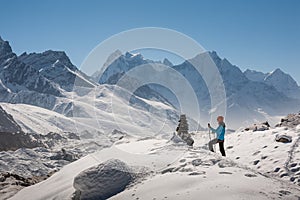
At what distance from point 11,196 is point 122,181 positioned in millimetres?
8289

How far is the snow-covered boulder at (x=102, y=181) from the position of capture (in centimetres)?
1560

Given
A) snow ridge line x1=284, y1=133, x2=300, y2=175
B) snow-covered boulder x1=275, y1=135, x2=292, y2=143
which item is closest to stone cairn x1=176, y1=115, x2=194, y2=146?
snow-covered boulder x1=275, y1=135, x2=292, y2=143

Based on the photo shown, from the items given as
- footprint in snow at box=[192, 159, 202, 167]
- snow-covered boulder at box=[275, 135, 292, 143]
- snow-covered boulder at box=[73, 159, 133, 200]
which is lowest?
snow-covered boulder at box=[73, 159, 133, 200]

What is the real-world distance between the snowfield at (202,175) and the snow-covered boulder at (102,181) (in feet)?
1.66

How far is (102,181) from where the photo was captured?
622 inches

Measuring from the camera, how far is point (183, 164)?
1641 centimetres

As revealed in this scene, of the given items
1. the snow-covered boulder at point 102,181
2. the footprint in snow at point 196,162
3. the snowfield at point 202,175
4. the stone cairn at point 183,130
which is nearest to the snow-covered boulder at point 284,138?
the snowfield at point 202,175

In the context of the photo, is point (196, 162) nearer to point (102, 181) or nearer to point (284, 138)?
point (102, 181)

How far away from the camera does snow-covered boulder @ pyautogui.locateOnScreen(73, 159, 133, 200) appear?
15.6m

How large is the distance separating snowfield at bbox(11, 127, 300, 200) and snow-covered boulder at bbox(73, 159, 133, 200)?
51 centimetres

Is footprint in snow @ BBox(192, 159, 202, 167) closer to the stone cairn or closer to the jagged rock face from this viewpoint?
the stone cairn

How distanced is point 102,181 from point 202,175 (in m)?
4.11

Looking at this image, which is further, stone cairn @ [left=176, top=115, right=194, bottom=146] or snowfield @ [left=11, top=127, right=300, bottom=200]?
stone cairn @ [left=176, top=115, right=194, bottom=146]

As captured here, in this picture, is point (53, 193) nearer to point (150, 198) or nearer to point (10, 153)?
point (150, 198)
